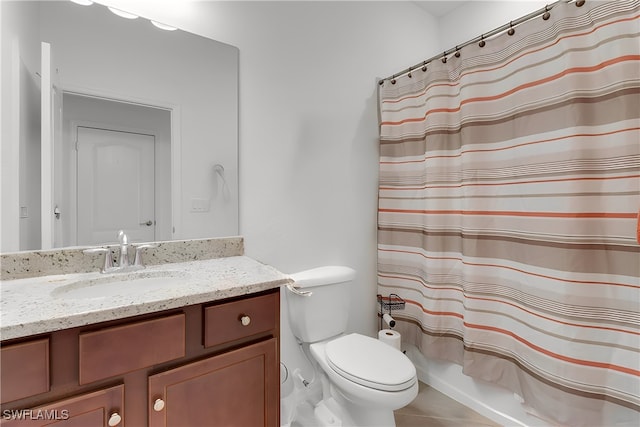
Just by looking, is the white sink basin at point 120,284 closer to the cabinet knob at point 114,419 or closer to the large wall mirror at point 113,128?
the large wall mirror at point 113,128

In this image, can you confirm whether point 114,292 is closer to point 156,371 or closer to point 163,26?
point 156,371

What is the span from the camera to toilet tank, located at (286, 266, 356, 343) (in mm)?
1597

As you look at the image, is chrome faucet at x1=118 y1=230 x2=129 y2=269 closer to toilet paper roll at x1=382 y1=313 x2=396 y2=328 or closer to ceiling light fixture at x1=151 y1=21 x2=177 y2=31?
ceiling light fixture at x1=151 y1=21 x2=177 y2=31

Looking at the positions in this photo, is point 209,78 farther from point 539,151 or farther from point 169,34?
point 539,151

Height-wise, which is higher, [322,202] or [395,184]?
[395,184]

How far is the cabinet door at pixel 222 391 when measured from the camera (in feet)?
2.91

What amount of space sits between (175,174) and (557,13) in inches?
70.8

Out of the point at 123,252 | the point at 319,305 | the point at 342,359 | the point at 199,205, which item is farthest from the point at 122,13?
the point at 342,359

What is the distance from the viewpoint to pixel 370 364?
135cm

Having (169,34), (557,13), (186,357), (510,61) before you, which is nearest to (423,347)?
(186,357)

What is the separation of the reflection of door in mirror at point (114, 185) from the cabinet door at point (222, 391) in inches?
26.8

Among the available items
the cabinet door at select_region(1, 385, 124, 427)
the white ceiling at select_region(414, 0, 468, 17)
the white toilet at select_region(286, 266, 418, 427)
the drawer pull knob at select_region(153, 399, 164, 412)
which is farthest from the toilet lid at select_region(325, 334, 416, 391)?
the white ceiling at select_region(414, 0, 468, 17)

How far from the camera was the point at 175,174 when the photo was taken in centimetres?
143

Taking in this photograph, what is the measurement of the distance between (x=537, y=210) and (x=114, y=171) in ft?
6.05
